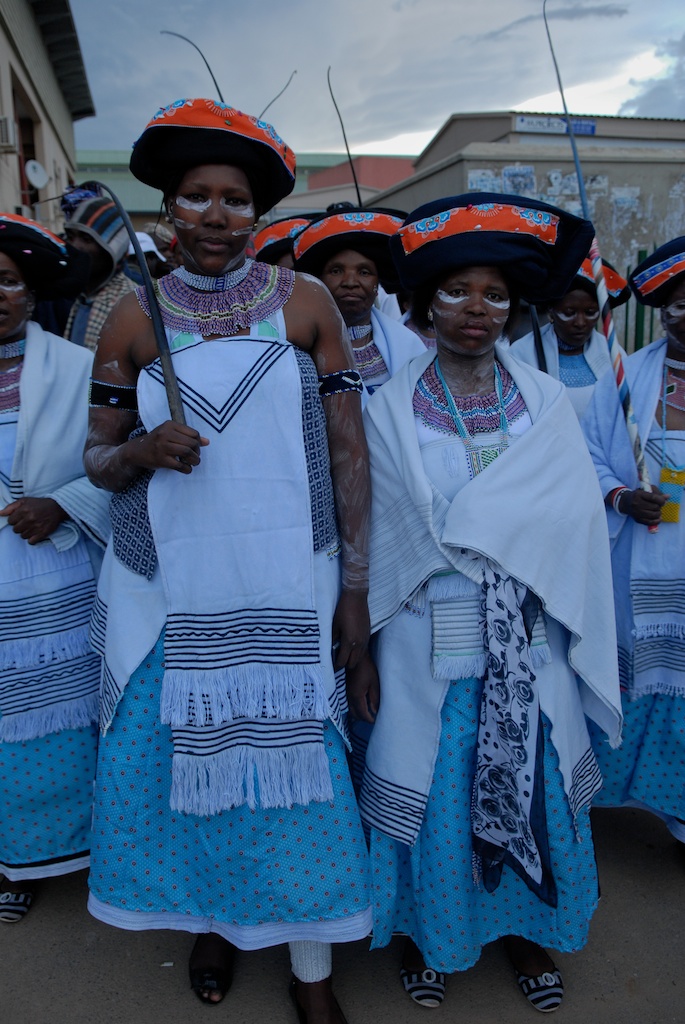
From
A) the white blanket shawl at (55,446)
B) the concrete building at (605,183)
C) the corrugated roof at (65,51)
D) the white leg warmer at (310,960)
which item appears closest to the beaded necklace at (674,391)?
the white blanket shawl at (55,446)

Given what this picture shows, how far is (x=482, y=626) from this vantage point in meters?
2.33

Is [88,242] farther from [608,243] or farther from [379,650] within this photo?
[608,243]

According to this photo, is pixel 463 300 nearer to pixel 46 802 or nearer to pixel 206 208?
pixel 206 208

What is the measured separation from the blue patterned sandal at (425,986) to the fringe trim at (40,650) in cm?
153

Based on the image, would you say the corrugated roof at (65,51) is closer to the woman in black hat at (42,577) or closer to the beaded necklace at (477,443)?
the woman in black hat at (42,577)

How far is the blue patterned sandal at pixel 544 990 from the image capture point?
241cm

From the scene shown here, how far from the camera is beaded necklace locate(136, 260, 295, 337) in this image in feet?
7.23

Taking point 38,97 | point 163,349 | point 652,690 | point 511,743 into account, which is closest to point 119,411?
point 163,349

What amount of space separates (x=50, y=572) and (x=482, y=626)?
1502 mm

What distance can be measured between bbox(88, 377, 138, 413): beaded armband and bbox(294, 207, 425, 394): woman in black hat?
4.54ft

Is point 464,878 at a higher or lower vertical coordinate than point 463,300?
lower

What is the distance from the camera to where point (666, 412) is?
308 cm

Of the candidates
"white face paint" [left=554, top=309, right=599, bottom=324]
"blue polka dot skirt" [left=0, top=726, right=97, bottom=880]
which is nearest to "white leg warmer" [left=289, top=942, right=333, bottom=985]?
"blue polka dot skirt" [left=0, top=726, right=97, bottom=880]

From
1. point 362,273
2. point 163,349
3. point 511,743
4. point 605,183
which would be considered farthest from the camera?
point 605,183
